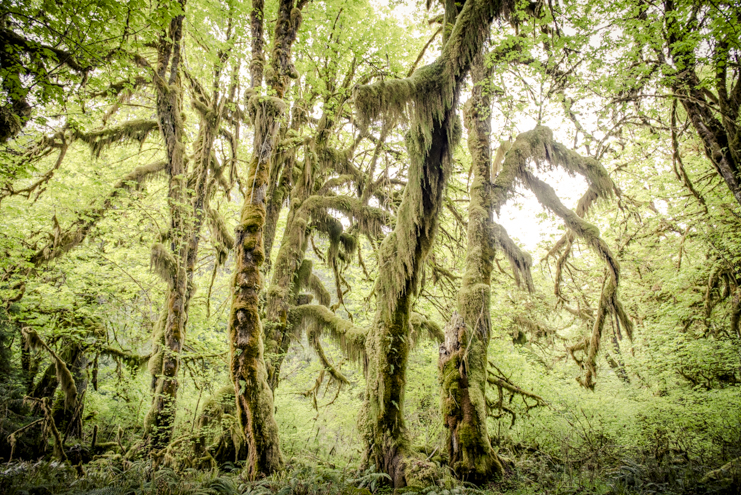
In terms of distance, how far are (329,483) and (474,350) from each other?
2885mm

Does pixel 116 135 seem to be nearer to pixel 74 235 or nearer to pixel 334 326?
pixel 74 235

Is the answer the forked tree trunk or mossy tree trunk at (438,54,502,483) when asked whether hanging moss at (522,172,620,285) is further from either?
the forked tree trunk

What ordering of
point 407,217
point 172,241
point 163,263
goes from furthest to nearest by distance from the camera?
point 163,263 < point 172,241 < point 407,217

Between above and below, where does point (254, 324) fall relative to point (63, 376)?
above

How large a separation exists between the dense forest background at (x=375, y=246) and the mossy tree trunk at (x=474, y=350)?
39 mm

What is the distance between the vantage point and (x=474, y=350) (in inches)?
212

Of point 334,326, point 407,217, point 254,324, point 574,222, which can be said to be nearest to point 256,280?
point 254,324

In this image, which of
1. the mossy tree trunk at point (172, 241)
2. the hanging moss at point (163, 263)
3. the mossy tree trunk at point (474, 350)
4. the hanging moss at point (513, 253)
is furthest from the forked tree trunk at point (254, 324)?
the hanging moss at point (513, 253)

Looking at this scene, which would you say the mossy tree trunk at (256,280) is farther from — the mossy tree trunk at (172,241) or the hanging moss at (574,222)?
the hanging moss at (574,222)

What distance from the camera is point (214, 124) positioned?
7035 millimetres

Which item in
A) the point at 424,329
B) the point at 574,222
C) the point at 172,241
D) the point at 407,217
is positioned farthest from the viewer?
the point at 424,329

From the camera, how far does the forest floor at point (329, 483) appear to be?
3189mm

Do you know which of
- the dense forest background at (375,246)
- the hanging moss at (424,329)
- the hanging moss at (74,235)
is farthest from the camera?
the hanging moss at (424,329)

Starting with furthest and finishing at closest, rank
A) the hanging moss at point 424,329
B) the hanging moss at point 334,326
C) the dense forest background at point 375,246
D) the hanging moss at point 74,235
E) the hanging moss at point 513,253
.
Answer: the hanging moss at point 424,329, the hanging moss at point 334,326, the hanging moss at point 513,253, the hanging moss at point 74,235, the dense forest background at point 375,246
